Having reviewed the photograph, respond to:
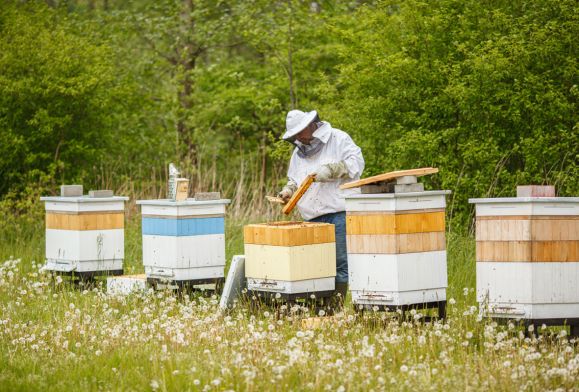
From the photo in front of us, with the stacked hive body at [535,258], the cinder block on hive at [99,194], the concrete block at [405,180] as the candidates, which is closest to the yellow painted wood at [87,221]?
the cinder block on hive at [99,194]

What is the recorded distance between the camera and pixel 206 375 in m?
5.77

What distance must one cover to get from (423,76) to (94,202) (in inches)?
194

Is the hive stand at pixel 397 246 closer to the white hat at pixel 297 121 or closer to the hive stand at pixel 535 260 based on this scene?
the hive stand at pixel 535 260

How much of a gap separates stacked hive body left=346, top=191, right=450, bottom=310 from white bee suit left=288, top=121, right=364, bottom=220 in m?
0.96

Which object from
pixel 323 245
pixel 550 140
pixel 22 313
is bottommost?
pixel 22 313

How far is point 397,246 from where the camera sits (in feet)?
23.0

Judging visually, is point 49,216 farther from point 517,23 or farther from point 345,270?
point 517,23

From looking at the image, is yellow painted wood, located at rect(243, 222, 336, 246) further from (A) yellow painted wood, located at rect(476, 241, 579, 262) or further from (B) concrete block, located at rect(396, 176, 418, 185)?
(A) yellow painted wood, located at rect(476, 241, 579, 262)

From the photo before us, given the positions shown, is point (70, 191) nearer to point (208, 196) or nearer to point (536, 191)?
point (208, 196)

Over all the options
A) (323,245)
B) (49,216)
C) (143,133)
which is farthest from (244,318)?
(143,133)

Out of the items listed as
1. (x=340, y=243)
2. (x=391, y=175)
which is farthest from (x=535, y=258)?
(x=340, y=243)

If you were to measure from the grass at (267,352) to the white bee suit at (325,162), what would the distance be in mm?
1052

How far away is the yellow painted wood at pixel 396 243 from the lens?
7.02 metres

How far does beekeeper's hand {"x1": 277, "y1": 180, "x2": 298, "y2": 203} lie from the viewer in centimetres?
845
